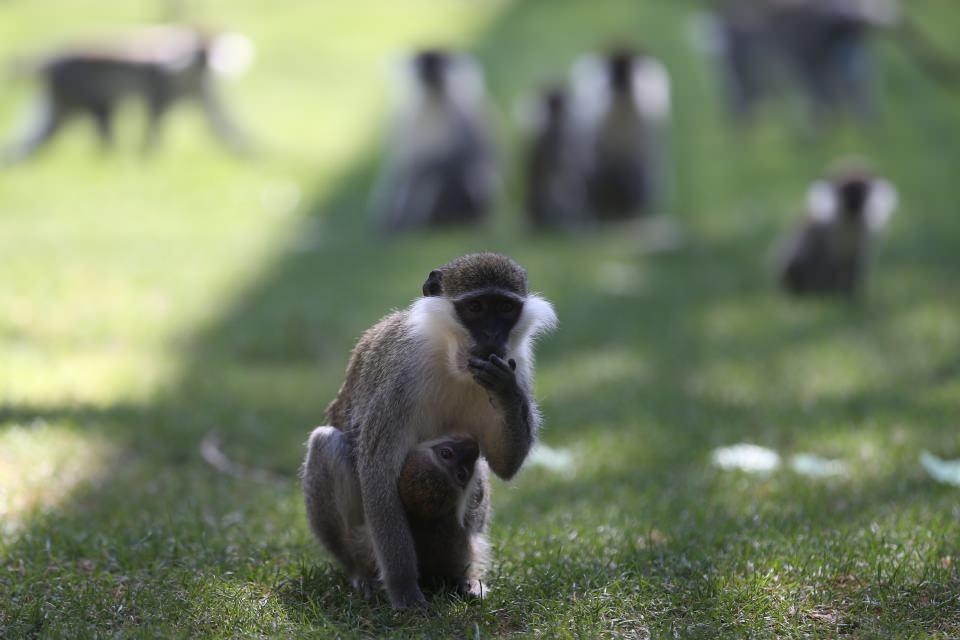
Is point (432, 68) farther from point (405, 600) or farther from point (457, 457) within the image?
point (405, 600)

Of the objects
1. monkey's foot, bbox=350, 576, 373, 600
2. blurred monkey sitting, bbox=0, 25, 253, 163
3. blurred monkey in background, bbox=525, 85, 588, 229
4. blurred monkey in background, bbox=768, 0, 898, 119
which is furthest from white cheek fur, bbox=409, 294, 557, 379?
blurred monkey in background, bbox=768, 0, 898, 119

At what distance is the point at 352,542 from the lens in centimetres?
441

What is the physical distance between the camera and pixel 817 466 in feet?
20.6

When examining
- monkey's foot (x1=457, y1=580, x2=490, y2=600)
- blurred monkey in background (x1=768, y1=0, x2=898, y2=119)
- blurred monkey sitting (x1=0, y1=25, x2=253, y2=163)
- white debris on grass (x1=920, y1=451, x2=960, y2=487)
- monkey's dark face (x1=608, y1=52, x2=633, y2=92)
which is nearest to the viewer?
monkey's foot (x1=457, y1=580, x2=490, y2=600)

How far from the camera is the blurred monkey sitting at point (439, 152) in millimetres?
14867

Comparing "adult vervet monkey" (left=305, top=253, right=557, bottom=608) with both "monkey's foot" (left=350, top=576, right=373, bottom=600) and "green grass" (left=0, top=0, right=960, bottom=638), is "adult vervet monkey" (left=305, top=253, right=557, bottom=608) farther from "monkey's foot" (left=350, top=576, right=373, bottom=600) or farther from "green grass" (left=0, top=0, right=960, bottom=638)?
"green grass" (left=0, top=0, right=960, bottom=638)

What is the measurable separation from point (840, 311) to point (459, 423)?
22.6 ft

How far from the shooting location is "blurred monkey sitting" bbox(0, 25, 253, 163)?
16031 millimetres

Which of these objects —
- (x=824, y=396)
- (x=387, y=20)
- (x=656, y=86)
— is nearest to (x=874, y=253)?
(x=656, y=86)

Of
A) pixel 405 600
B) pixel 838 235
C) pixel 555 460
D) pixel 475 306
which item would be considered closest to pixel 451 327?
pixel 475 306

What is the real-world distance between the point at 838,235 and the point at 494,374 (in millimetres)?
7540

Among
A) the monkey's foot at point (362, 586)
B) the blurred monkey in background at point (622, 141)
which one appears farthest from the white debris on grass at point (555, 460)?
the blurred monkey in background at point (622, 141)

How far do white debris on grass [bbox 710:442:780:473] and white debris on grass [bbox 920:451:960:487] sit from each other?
0.72 metres

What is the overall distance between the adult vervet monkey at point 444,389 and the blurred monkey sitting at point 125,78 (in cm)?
1302
